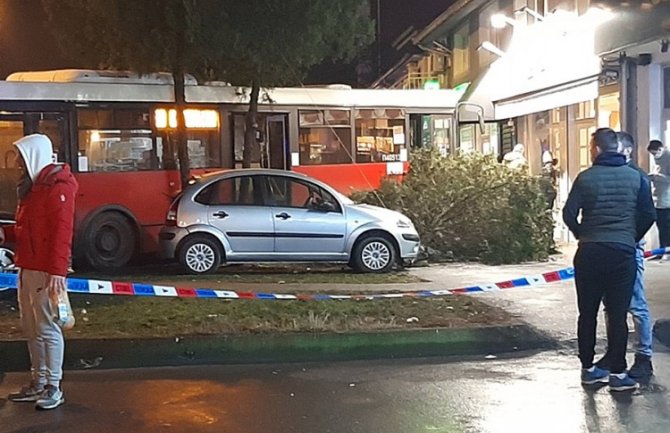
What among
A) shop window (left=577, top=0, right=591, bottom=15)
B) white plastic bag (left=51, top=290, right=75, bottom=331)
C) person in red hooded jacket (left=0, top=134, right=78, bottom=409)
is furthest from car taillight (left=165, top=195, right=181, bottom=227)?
shop window (left=577, top=0, right=591, bottom=15)

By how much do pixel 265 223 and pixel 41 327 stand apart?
275 inches

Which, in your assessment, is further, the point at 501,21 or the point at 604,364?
the point at 501,21

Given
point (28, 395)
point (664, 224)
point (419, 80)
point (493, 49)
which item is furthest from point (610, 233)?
point (419, 80)

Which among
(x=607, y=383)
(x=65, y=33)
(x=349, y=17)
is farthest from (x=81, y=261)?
(x=607, y=383)

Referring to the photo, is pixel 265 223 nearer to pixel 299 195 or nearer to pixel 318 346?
pixel 299 195

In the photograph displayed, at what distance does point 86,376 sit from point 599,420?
14.4ft

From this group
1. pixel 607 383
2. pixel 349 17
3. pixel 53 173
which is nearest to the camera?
pixel 53 173

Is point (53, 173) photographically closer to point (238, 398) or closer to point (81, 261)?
point (238, 398)

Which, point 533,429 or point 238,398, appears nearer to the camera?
point 533,429

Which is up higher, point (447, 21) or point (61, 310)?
point (447, 21)

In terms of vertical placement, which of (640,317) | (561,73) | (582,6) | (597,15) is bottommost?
(640,317)

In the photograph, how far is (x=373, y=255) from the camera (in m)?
14.2

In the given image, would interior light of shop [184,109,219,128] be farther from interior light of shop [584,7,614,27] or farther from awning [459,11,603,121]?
interior light of shop [584,7,614,27]

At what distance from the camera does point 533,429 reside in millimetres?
6297
